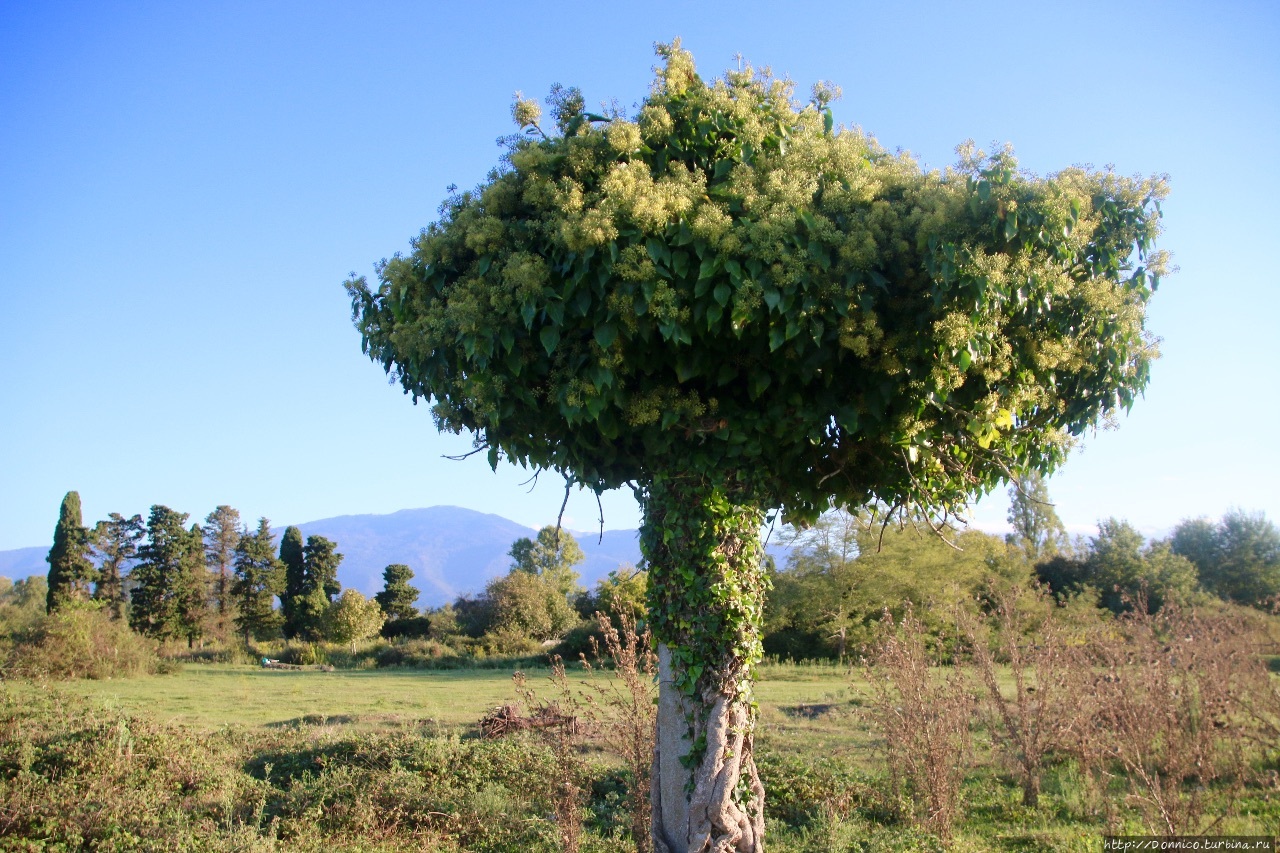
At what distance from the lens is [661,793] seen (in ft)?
14.0

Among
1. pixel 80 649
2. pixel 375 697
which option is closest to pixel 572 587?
pixel 80 649

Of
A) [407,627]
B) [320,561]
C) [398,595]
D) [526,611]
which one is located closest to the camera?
[526,611]

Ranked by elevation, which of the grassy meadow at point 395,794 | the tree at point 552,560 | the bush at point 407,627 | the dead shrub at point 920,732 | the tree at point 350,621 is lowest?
the bush at point 407,627

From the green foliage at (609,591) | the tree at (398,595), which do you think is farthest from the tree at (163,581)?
the green foliage at (609,591)

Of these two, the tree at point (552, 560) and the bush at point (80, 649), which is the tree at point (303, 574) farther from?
the bush at point (80, 649)

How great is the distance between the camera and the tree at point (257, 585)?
42.8m

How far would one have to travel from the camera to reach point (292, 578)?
1850 inches

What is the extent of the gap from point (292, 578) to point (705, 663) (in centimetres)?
4840

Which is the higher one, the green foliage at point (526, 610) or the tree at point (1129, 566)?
the tree at point (1129, 566)

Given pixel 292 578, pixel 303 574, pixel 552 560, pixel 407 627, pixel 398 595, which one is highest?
pixel 552 560

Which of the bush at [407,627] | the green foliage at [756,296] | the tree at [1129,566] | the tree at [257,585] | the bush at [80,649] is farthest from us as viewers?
the tree at [257,585]

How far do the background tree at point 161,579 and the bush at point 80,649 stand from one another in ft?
57.4

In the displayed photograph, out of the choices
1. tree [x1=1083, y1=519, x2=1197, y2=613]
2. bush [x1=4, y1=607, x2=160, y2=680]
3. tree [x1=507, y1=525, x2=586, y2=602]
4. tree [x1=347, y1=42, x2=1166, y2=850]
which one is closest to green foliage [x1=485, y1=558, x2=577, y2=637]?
tree [x1=507, y1=525, x2=586, y2=602]

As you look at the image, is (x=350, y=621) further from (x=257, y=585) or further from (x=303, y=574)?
(x=303, y=574)
